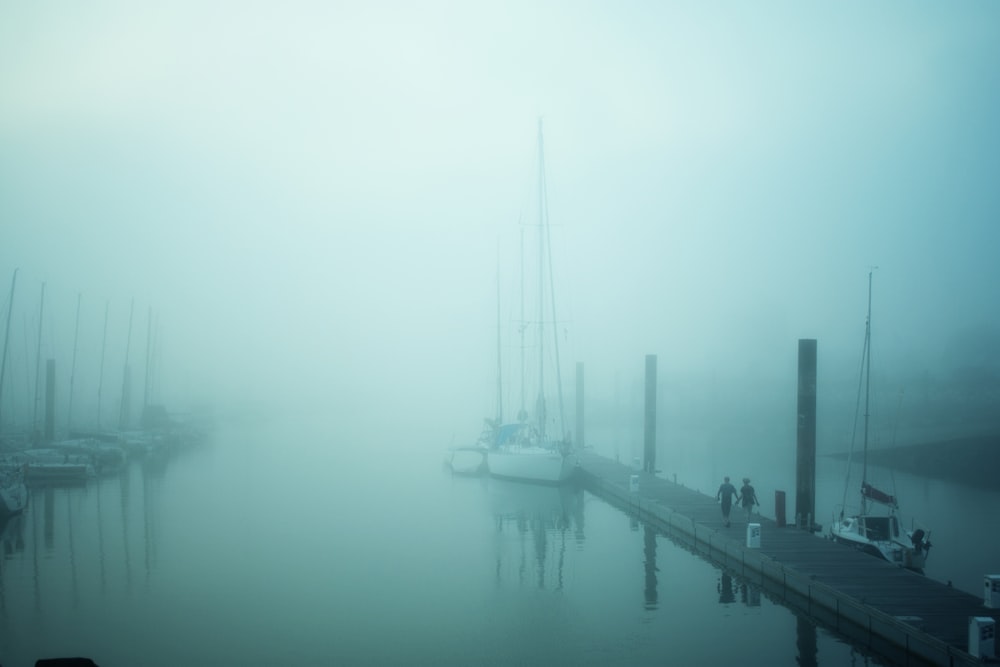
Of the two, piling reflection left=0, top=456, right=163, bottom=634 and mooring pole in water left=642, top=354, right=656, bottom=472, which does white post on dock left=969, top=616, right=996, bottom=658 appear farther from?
mooring pole in water left=642, top=354, right=656, bottom=472

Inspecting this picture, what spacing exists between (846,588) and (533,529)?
16212 mm

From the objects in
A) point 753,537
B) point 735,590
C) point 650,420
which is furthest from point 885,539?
point 650,420

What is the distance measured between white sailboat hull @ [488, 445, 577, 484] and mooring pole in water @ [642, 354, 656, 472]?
3.83 metres

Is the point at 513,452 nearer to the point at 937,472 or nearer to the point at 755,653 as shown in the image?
the point at 937,472

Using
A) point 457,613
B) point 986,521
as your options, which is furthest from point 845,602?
point 986,521

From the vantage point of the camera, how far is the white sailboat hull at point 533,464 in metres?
44.0

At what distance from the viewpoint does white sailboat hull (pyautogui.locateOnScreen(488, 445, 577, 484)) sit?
44.0 metres

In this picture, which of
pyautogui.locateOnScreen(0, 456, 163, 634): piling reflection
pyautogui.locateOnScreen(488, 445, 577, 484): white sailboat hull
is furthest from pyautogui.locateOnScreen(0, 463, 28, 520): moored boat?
pyautogui.locateOnScreen(488, 445, 577, 484): white sailboat hull

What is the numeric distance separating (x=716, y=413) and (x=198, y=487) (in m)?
84.0

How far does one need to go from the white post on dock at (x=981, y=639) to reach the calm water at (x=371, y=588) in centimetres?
306

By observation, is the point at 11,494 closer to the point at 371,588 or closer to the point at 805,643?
the point at 371,588

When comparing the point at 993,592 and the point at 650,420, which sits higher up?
the point at 650,420

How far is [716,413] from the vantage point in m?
117

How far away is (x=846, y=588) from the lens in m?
18.6
